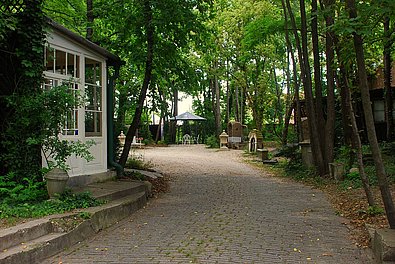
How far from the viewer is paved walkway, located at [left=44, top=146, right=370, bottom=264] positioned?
568 cm

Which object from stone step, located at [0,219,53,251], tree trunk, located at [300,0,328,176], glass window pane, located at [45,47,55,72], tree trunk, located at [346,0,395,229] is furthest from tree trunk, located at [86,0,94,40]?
tree trunk, located at [346,0,395,229]

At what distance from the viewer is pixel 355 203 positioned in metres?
9.40

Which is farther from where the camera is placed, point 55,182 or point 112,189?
point 112,189

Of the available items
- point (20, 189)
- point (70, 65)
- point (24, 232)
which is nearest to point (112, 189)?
point (20, 189)

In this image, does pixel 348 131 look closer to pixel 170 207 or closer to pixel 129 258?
pixel 170 207

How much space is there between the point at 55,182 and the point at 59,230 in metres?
1.33

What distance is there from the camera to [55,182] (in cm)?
736

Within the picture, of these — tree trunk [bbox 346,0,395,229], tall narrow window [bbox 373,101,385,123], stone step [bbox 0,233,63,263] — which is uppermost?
tall narrow window [bbox 373,101,385,123]

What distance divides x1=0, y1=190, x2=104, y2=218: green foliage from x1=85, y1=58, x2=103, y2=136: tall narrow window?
3.01m

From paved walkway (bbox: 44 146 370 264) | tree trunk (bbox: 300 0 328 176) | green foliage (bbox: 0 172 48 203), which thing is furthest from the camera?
tree trunk (bbox: 300 0 328 176)

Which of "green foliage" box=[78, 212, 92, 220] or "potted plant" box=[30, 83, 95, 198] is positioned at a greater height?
"potted plant" box=[30, 83, 95, 198]

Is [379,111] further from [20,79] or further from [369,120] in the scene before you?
[20,79]

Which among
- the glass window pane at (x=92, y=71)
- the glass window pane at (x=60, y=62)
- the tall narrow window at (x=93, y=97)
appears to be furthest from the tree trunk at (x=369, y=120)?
the glass window pane at (x=92, y=71)

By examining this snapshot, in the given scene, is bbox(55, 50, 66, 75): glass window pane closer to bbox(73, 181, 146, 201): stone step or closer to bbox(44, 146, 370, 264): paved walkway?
bbox(73, 181, 146, 201): stone step
